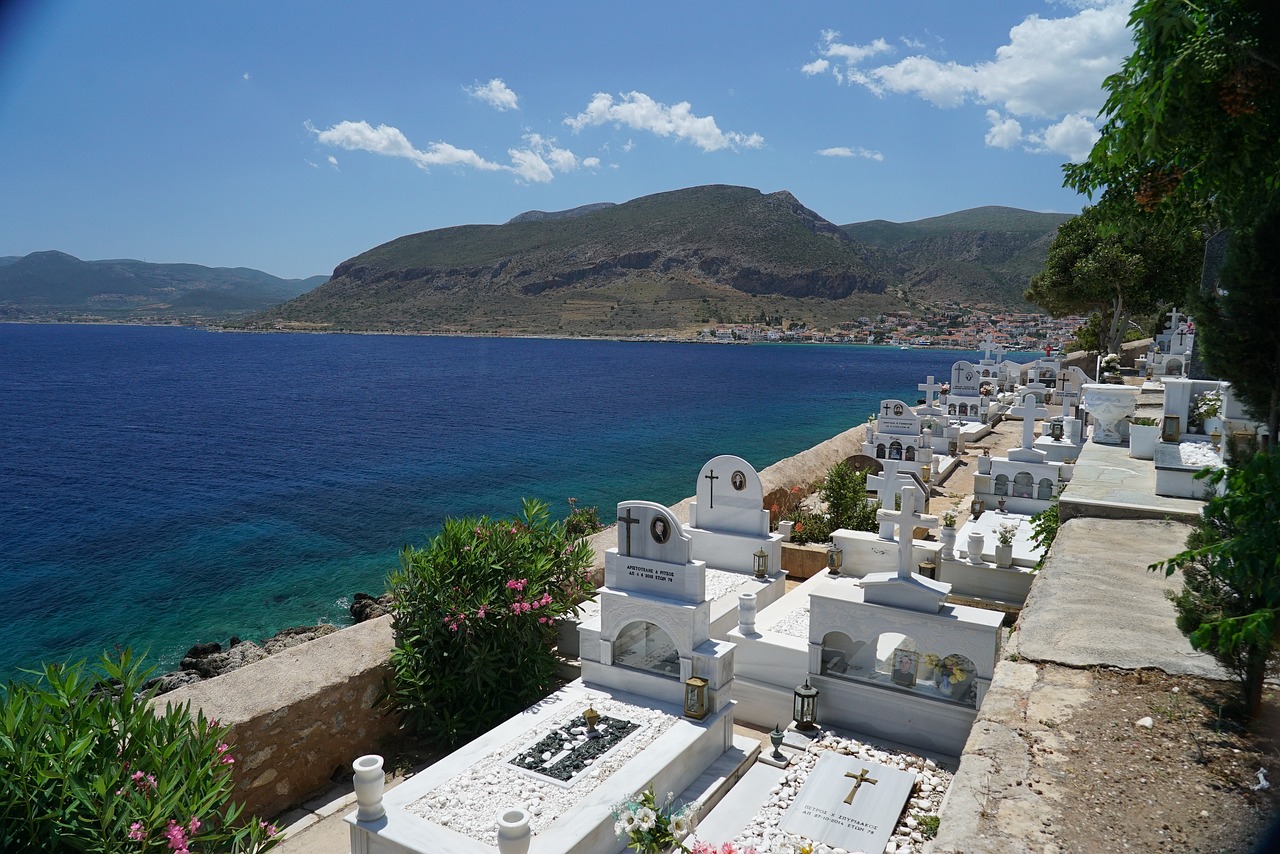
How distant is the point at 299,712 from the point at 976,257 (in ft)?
621

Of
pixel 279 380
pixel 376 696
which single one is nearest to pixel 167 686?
pixel 376 696

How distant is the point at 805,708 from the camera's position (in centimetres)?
836

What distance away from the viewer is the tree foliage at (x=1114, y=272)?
102 ft

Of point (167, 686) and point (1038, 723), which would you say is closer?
point (1038, 723)

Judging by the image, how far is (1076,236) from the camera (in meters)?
34.1

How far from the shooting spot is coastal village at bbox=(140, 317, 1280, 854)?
11.0ft

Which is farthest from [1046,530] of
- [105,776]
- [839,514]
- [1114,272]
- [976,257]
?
[976,257]

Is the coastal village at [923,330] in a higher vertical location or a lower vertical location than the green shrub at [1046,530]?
higher

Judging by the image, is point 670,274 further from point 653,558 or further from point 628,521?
point 653,558

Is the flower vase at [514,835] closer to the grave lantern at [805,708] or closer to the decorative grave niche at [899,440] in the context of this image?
the grave lantern at [805,708]

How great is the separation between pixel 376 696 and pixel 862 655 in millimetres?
5497

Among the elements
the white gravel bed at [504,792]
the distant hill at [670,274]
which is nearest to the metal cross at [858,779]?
the white gravel bed at [504,792]

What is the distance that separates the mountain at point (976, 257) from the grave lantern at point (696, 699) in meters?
159

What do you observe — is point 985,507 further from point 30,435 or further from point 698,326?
point 698,326
